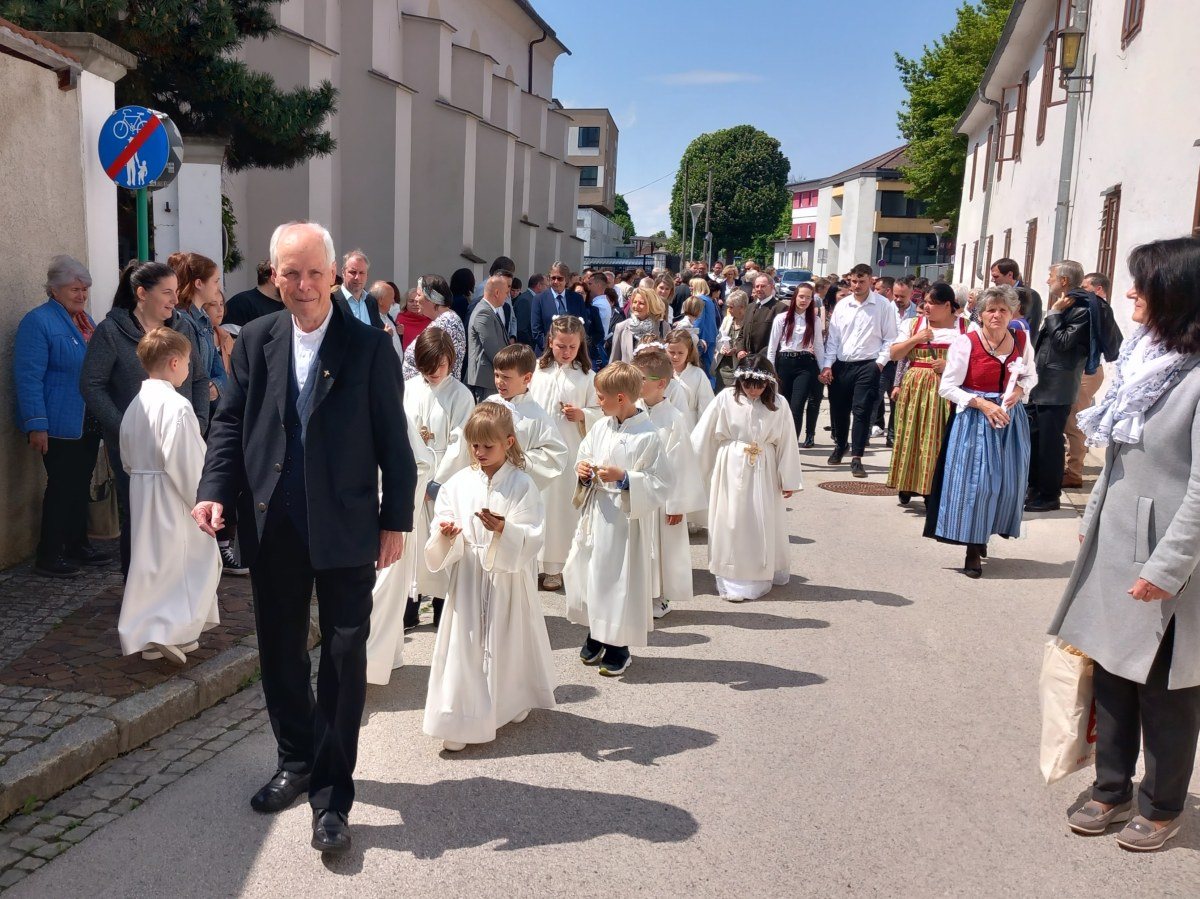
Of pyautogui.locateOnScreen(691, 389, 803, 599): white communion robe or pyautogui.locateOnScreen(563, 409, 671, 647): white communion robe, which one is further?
pyautogui.locateOnScreen(691, 389, 803, 599): white communion robe

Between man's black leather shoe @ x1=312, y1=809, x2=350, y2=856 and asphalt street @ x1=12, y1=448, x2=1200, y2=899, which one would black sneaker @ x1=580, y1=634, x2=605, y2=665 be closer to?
asphalt street @ x1=12, y1=448, x2=1200, y2=899

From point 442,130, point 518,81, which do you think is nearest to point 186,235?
point 442,130

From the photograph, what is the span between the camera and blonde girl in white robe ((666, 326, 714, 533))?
8.25 meters

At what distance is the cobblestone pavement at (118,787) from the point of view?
3.73 m

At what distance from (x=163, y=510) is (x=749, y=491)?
11.8 feet

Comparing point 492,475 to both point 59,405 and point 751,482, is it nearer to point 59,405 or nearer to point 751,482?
point 751,482

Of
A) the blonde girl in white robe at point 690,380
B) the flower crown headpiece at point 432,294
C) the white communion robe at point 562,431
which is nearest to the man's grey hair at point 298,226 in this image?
the white communion robe at point 562,431

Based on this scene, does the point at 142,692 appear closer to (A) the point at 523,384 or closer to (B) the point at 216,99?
(A) the point at 523,384

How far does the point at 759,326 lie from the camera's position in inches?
482

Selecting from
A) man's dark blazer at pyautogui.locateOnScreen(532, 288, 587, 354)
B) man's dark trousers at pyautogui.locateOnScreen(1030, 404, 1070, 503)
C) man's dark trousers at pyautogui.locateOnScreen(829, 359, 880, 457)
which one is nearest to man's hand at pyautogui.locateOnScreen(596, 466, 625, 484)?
man's dark trousers at pyautogui.locateOnScreen(1030, 404, 1070, 503)

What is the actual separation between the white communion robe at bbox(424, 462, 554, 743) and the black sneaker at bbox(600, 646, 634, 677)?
2.41ft

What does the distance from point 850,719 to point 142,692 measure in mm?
Result: 3219

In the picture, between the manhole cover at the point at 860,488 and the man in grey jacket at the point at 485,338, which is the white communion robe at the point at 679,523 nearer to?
the man in grey jacket at the point at 485,338

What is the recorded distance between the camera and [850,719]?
16.3ft
